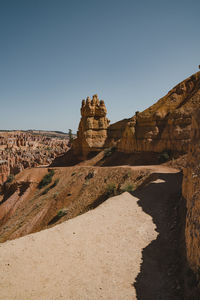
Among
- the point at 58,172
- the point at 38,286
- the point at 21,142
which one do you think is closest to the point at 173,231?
the point at 38,286

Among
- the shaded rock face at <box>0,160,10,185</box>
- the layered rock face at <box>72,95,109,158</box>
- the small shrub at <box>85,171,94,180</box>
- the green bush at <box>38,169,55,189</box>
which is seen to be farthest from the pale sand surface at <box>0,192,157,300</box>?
the shaded rock face at <box>0,160,10,185</box>

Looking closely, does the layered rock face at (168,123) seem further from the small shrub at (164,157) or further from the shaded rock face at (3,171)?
the shaded rock face at (3,171)

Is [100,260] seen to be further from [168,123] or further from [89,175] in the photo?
[168,123]

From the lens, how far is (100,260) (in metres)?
6.48

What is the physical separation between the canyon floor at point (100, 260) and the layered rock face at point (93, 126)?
86.2 ft

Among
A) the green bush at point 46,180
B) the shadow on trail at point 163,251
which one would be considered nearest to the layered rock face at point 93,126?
the green bush at point 46,180

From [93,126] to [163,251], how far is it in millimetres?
30534

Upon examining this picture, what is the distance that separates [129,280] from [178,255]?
79.9 inches

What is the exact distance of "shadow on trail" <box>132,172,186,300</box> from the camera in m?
5.17

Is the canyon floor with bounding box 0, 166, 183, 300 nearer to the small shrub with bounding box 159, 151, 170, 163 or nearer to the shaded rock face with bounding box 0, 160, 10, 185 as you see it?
the small shrub with bounding box 159, 151, 170, 163

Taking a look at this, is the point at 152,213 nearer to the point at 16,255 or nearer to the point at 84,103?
the point at 16,255

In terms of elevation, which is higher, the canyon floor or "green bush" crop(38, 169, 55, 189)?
the canyon floor

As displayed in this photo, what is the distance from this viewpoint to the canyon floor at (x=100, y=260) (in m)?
5.16

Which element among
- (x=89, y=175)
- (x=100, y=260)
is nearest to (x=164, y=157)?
(x=89, y=175)
